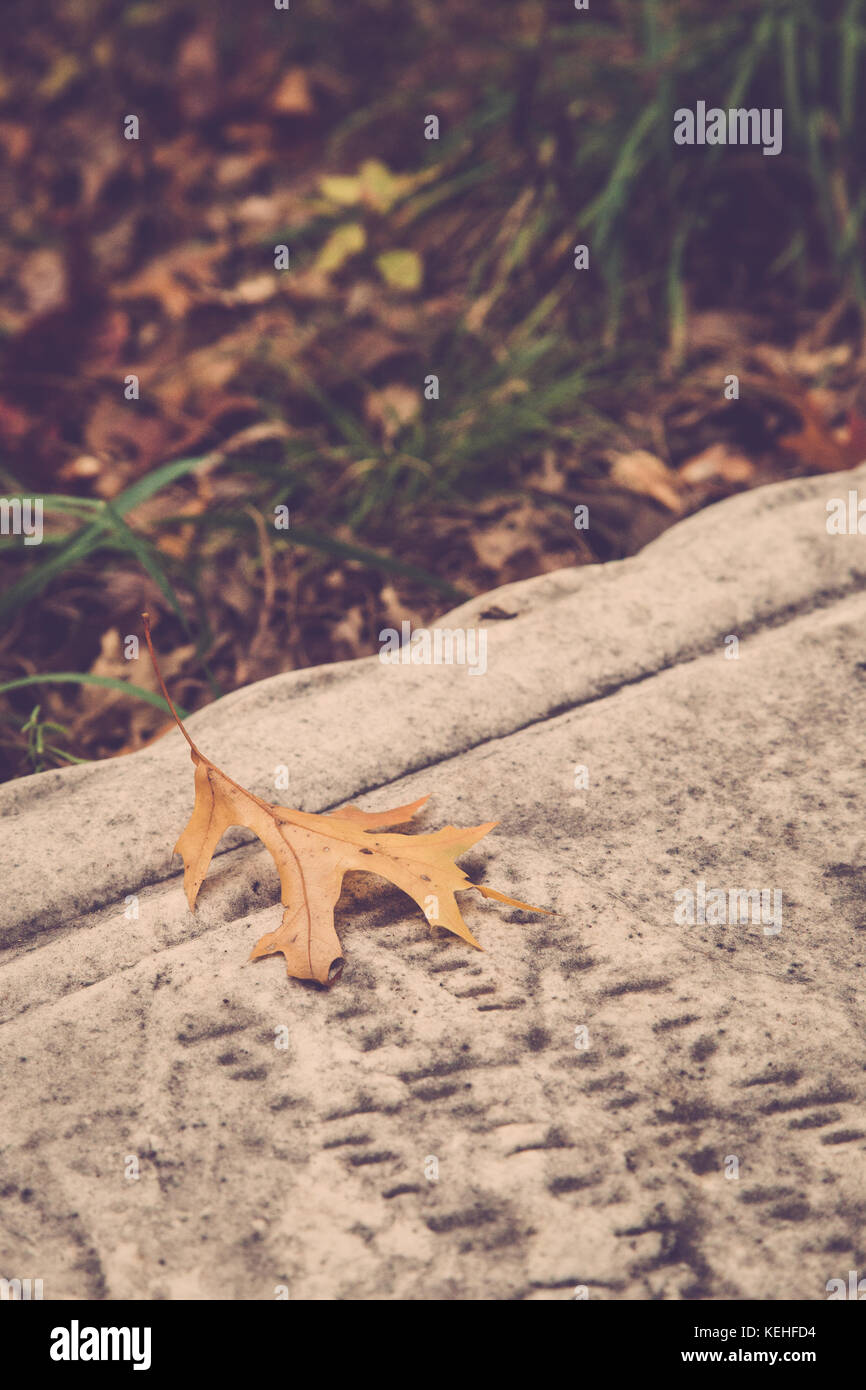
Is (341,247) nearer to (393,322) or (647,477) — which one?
(393,322)

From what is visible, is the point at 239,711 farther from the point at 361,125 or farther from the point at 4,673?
the point at 361,125

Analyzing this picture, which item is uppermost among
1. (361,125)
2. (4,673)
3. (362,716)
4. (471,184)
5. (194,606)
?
(361,125)

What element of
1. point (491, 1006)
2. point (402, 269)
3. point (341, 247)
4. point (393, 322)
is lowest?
point (491, 1006)

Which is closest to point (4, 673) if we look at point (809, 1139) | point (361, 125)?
point (809, 1139)

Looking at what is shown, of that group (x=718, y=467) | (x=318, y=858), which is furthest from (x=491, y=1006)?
(x=718, y=467)

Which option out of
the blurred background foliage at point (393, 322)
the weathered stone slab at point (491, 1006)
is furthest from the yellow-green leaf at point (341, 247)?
the weathered stone slab at point (491, 1006)

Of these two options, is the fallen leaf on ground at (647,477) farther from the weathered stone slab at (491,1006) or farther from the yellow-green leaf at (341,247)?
the yellow-green leaf at (341,247)
